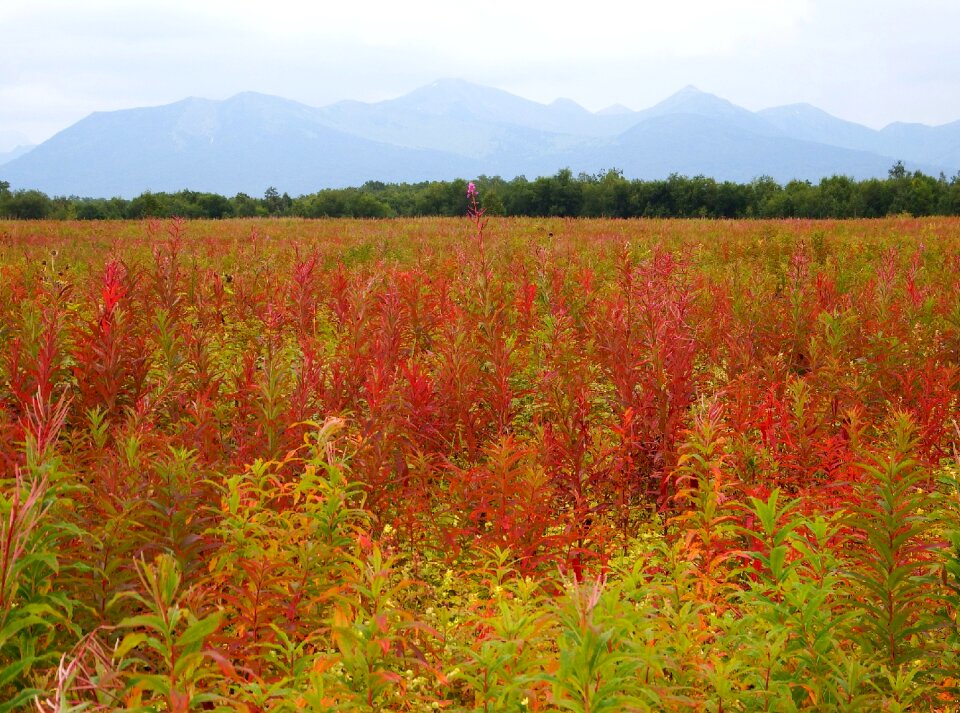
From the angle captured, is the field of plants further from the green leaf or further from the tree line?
the tree line

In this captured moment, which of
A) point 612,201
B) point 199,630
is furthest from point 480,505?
point 612,201

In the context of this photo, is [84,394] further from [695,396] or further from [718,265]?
[718,265]

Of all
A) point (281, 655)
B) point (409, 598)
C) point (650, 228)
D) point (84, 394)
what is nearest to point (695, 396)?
point (409, 598)

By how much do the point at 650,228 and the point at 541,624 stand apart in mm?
18905

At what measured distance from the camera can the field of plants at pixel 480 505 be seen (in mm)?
2008

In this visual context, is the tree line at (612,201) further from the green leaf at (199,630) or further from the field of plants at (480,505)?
the green leaf at (199,630)

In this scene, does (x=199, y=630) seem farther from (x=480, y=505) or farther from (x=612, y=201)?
(x=612, y=201)

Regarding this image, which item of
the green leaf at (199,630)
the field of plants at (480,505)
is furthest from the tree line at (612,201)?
the green leaf at (199,630)

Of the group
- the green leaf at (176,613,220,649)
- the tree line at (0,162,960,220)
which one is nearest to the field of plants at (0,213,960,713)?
the green leaf at (176,613,220,649)

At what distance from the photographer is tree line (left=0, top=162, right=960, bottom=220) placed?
149 ft

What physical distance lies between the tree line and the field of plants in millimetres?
38344

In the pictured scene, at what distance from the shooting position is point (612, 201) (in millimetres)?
51750

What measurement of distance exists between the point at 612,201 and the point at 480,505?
50.3 meters

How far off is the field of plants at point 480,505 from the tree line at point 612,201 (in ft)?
126
